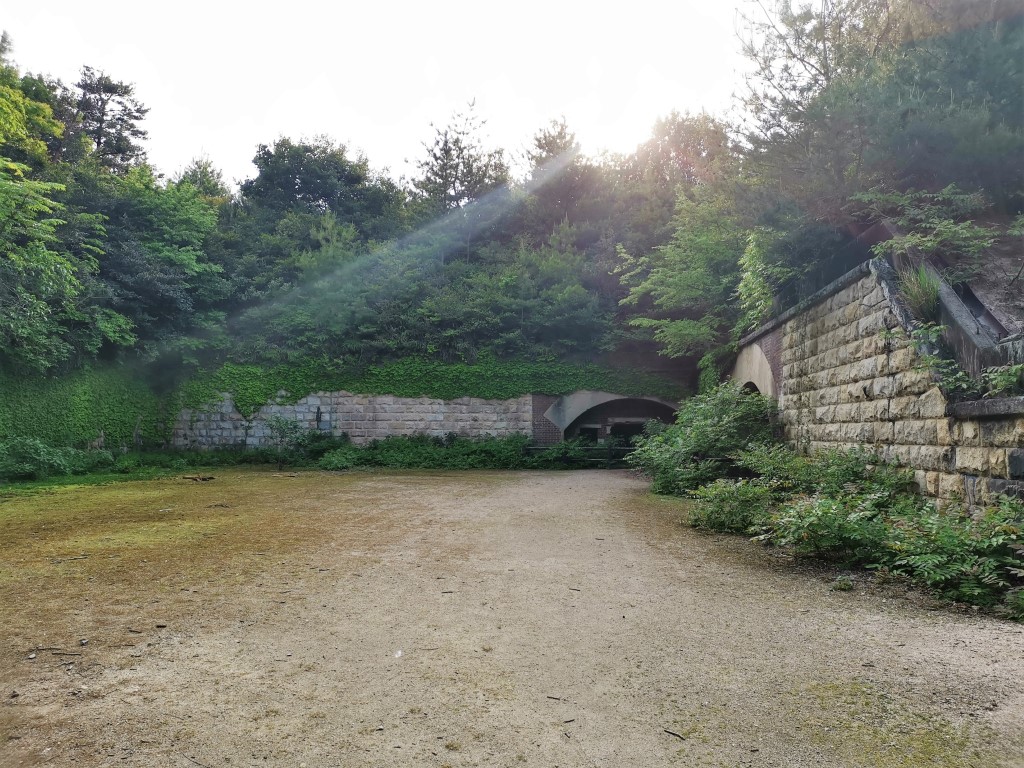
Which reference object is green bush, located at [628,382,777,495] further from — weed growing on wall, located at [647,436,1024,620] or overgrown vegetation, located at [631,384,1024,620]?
weed growing on wall, located at [647,436,1024,620]

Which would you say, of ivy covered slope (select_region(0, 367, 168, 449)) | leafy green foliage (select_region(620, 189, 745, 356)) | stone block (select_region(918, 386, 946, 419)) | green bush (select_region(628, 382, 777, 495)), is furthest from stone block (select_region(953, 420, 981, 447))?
ivy covered slope (select_region(0, 367, 168, 449))

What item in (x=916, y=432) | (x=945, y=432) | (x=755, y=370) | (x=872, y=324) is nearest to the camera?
(x=945, y=432)

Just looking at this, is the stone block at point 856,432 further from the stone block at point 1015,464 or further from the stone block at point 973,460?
the stone block at point 1015,464

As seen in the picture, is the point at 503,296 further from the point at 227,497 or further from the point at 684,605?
the point at 684,605

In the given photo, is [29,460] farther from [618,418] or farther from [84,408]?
[618,418]

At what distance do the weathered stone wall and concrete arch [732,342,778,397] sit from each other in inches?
Result: 238

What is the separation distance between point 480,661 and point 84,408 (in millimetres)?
15670

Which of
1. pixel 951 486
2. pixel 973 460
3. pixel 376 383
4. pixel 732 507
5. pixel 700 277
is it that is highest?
pixel 700 277

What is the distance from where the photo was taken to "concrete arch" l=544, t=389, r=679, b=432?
1678cm

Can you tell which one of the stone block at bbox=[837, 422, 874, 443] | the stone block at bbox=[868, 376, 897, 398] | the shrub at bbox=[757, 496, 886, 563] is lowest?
the shrub at bbox=[757, 496, 886, 563]

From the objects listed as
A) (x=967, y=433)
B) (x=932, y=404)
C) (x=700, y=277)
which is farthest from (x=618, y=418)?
(x=967, y=433)

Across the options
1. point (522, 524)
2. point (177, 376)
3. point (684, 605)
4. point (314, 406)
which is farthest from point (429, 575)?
point (177, 376)

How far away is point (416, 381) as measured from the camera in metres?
17.0

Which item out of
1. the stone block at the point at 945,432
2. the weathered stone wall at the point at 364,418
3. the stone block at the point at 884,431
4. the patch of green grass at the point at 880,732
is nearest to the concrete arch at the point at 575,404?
the weathered stone wall at the point at 364,418
